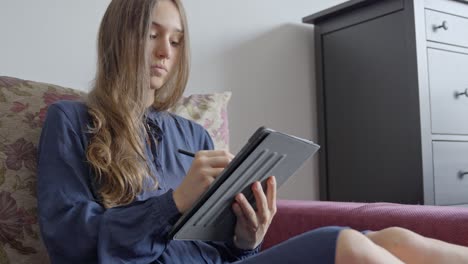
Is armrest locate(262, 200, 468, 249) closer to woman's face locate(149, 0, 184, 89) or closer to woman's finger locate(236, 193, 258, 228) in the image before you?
woman's finger locate(236, 193, 258, 228)

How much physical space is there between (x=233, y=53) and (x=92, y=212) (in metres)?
1.02

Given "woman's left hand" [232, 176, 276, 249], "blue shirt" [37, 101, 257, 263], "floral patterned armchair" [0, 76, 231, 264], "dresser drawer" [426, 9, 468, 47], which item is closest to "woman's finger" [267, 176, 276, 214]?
"woman's left hand" [232, 176, 276, 249]

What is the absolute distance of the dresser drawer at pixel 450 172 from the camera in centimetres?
150

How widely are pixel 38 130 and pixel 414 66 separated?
3.40ft

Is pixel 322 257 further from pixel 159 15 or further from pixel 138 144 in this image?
pixel 159 15

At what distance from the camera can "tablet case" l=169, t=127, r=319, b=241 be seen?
2.25ft

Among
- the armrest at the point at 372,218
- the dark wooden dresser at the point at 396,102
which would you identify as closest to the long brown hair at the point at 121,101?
the armrest at the point at 372,218

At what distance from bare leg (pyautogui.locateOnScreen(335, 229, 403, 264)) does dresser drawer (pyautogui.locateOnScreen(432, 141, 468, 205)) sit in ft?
3.47

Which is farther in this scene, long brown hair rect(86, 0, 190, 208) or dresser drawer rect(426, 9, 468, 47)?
dresser drawer rect(426, 9, 468, 47)

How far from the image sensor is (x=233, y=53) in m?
1.71

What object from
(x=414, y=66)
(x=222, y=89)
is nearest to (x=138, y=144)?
(x=222, y=89)

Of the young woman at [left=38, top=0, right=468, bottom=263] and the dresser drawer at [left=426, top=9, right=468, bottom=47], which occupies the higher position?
the dresser drawer at [left=426, top=9, right=468, bottom=47]

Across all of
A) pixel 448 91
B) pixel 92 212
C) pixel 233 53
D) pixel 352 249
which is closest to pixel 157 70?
pixel 92 212

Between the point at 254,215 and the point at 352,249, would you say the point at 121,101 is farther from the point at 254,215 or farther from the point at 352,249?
the point at 352,249
